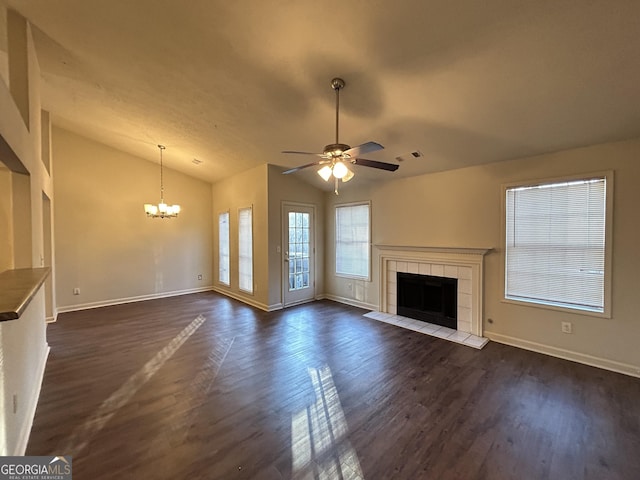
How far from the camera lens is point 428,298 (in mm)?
4863

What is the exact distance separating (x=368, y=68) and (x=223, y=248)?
5.75 meters

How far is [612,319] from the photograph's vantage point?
322 cm

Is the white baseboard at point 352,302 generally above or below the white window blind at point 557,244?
below

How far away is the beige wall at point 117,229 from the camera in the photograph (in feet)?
18.2

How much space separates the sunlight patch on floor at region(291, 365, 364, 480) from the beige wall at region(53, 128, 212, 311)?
5520 mm

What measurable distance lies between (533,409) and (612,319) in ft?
5.61

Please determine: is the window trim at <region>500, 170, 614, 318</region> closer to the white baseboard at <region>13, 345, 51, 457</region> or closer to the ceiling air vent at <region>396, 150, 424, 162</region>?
the ceiling air vent at <region>396, 150, 424, 162</region>

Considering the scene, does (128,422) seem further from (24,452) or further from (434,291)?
(434,291)

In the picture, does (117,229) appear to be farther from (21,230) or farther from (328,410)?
(328,410)

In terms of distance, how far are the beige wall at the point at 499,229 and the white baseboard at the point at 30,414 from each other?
15.7 feet

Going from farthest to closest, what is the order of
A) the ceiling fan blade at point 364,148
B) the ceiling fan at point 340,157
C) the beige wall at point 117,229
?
the beige wall at point 117,229 < the ceiling fan at point 340,157 < the ceiling fan blade at point 364,148

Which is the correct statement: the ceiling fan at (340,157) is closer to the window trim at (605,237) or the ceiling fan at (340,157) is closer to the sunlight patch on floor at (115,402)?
the window trim at (605,237)

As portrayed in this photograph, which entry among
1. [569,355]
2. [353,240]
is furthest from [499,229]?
[353,240]

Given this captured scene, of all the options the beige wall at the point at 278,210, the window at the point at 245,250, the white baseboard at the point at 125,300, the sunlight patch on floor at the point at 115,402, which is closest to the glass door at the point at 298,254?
the beige wall at the point at 278,210
